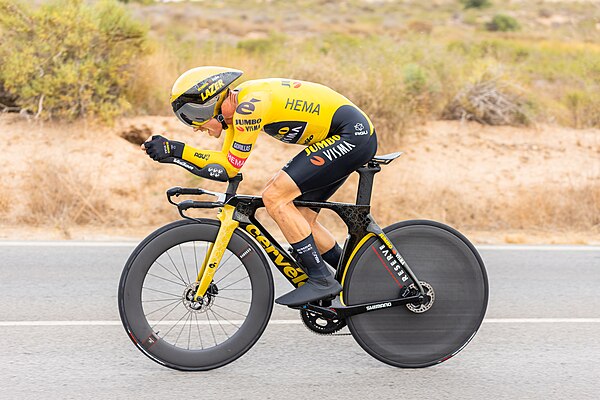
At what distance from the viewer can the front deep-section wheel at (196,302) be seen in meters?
4.86

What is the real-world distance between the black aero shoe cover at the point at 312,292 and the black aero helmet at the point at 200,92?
42.4 inches

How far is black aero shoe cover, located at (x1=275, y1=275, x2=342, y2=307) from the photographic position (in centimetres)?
491

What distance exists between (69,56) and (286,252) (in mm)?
8845

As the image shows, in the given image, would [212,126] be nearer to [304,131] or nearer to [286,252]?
[304,131]

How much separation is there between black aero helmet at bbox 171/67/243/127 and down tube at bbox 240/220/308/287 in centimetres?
67

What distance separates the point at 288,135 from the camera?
504cm

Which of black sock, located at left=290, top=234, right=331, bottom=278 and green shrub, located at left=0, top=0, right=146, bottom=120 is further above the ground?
black sock, located at left=290, top=234, right=331, bottom=278

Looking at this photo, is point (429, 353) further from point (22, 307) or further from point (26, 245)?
point (26, 245)

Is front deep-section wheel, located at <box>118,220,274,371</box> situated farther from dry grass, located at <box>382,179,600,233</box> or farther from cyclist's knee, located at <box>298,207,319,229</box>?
dry grass, located at <box>382,179,600,233</box>

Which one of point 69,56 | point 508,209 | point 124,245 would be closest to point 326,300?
point 124,245

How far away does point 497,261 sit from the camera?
337 inches

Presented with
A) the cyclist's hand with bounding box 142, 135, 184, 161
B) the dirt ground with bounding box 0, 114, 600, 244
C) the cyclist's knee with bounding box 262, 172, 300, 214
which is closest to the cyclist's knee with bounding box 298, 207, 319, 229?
the cyclist's knee with bounding box 262, 172, 300, 214

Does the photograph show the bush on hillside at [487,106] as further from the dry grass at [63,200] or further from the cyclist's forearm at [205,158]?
the cyclist's forearm at [205,158]

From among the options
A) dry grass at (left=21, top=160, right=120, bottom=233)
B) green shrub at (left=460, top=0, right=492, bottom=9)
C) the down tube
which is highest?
the down tube
